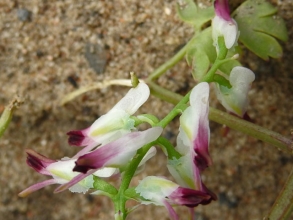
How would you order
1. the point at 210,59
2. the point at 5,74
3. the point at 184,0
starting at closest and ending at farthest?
1. the point at 210,59
2. the point at 184,0
3. the point at 5,74

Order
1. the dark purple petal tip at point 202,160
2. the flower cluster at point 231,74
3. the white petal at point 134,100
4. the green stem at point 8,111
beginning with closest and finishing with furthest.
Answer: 1. the dark purple petal tip at point 202,160
2. the white petal at point 134,100
3. the flower cluster at point 231,74
4. the green stem at point 8,111

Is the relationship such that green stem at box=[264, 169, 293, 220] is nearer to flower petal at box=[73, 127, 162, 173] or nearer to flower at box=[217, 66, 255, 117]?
flower at box=[217, 66, 255, 117]

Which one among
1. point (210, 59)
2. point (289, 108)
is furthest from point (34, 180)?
point (289, 108)

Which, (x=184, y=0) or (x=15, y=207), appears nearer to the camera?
(x=184, y=0)

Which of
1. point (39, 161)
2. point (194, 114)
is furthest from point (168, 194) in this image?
point (39, 161)

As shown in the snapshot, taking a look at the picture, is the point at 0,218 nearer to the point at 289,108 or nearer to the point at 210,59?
the point at 210,59

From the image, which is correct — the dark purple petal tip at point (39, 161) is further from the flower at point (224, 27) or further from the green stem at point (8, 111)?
the flower at point (224, 27)

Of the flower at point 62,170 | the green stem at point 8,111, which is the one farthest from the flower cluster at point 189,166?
the green stem at point 8,111

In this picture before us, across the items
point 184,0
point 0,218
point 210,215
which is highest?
point 184,0

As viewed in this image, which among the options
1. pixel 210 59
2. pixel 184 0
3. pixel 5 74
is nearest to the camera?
pixel 210 59
